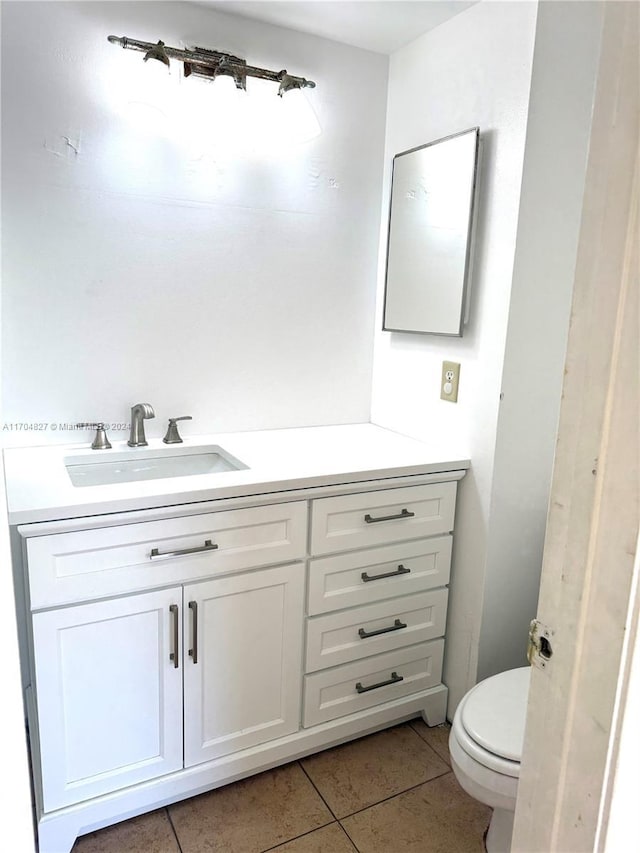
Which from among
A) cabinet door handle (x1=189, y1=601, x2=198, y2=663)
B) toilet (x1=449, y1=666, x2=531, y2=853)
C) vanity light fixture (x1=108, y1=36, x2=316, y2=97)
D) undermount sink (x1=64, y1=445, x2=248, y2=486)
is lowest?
toilet (x1=449, y1=666, x2=531, y2=853)

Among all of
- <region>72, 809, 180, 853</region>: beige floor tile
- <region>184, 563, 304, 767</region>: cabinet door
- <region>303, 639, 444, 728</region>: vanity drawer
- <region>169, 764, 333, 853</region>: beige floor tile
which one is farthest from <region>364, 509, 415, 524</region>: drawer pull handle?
<region>72, 809, 180, 853</region>: beige floor tile

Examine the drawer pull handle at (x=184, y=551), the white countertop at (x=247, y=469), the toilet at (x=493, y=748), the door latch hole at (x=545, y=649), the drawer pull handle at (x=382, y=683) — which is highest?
the door latch hole at (x=545, y=649)

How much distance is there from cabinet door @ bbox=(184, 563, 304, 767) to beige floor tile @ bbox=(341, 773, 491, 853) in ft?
1.05

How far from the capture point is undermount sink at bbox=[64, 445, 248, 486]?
69.0 inches

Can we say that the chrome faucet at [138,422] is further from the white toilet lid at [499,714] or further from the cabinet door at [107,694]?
the white toilet lid at [499,714]

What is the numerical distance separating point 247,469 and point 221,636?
0.45m

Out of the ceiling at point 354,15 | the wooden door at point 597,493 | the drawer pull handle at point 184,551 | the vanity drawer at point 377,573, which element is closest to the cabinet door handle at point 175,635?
the drawer pull handle at point 184,551

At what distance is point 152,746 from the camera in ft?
4.95

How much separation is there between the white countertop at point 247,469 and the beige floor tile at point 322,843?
888 millimetres

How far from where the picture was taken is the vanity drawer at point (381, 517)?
1654 mm

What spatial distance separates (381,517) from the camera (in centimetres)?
174

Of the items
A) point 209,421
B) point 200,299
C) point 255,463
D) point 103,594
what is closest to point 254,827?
point 103,594

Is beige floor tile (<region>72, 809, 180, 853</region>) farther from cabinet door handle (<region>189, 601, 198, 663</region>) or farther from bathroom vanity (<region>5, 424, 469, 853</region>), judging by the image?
cabinet door handle (<region>189, 601, 198, 663</region>)

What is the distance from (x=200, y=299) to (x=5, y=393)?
66 cm
